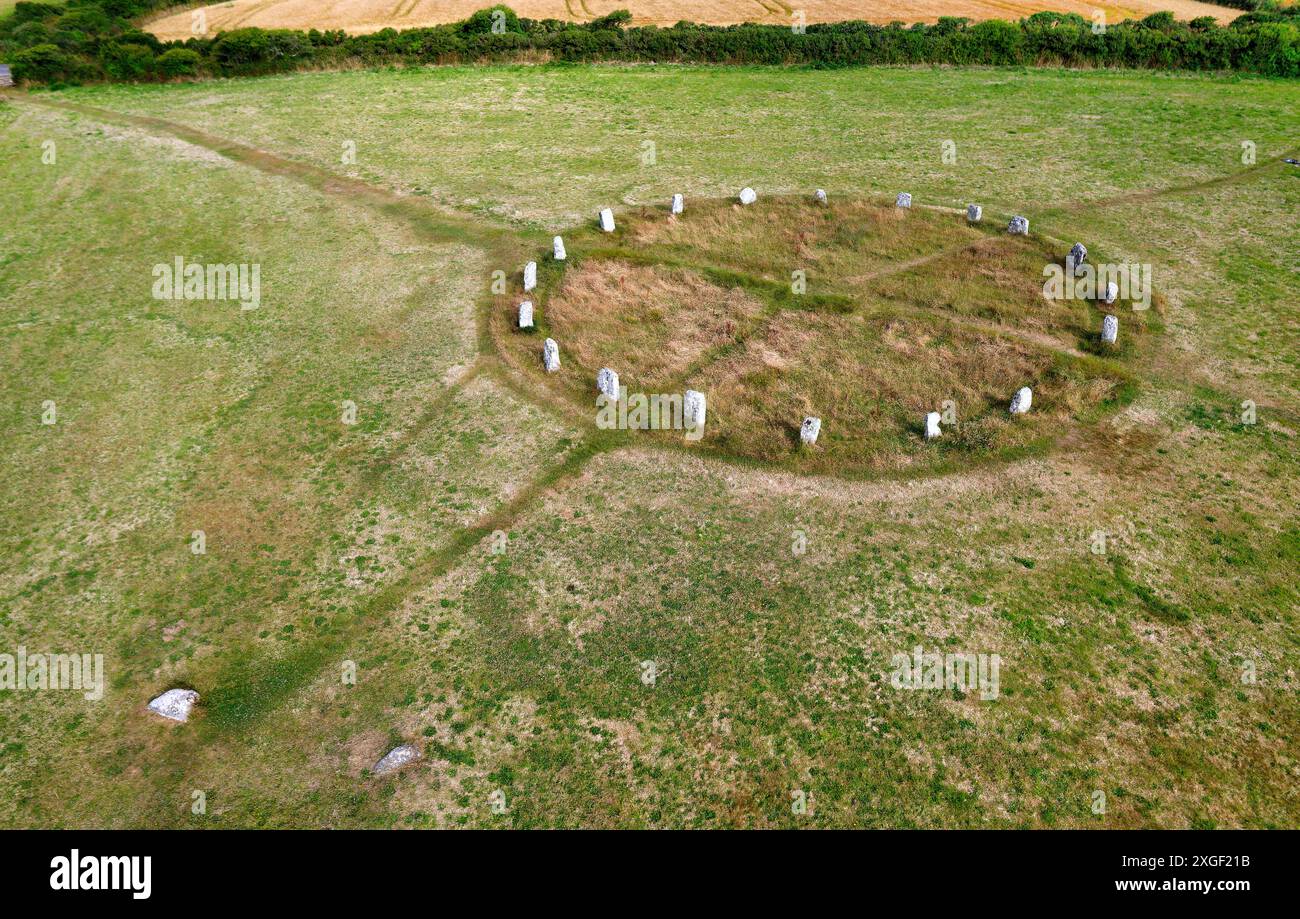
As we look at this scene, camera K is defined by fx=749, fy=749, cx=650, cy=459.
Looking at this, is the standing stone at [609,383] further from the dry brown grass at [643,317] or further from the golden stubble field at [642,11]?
the golden stubble field at [642,11]

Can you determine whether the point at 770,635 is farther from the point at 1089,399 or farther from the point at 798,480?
the point at 1089,399

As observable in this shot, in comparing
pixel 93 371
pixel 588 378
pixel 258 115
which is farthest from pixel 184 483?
pixel 258 115

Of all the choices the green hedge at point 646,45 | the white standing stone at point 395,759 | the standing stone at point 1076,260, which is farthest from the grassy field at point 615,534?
the green hedge at point 646,45

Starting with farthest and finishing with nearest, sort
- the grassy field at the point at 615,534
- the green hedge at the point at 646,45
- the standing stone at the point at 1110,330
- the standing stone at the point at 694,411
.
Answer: the green hedge at the point at 646,45
the standing stone at the point at 1110,330
the standing stone at the point at 694,411
the grassy field at the point at 615,534

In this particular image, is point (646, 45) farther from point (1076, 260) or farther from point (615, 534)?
point (615, 534)

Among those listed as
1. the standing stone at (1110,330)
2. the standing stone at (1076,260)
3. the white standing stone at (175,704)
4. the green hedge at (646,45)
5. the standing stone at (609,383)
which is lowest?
the white standing stone at (175,704)

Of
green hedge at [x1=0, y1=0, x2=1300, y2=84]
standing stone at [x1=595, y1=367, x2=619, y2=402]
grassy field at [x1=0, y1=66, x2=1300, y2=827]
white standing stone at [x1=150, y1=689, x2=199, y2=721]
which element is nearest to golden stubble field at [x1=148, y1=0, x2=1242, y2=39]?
green hedge at [x1=0, y1=0, x2=1300, y2=84]

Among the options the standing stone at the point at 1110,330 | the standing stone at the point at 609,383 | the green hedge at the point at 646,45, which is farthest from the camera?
the green hedge at the point at 646,45

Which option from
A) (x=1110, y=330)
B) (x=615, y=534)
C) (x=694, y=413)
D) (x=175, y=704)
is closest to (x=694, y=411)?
(x=694, y=413)

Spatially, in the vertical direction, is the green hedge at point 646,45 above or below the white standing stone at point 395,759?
above
